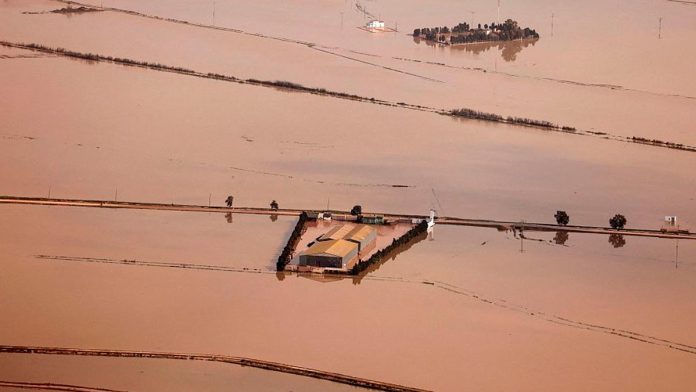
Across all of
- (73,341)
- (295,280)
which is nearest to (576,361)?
(295,280)

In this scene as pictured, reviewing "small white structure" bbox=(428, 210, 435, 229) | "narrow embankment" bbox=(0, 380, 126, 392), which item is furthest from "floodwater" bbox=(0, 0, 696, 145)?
"narrow embankment" bbox=(0, 380, 126, 392)

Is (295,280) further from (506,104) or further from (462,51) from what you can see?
(462,51)

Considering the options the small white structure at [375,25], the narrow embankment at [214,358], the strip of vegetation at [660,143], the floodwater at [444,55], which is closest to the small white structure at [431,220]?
the narrow embankment at [214,358]

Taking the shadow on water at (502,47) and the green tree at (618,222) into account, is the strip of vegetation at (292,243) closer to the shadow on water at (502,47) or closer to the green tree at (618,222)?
the green tree at (618,222)

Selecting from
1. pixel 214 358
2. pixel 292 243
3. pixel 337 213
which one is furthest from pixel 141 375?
pixel 337 213

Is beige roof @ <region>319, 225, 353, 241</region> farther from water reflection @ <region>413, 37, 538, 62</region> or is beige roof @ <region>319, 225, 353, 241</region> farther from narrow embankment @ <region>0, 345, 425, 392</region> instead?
water reflection @ <region>413, 37, 538, 62</region>
